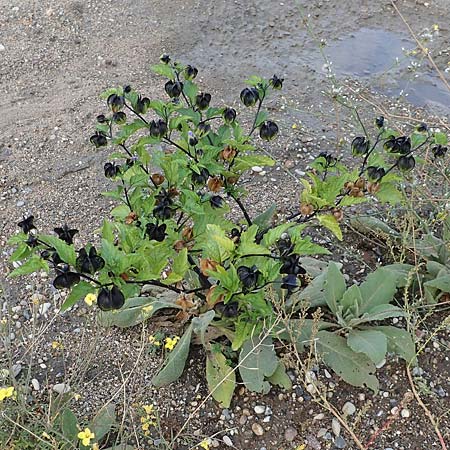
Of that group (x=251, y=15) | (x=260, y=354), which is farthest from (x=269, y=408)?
(x=251, y=15)

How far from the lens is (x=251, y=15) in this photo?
4.81 m

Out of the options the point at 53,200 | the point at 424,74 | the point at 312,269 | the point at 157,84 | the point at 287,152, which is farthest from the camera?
the point at 424,74

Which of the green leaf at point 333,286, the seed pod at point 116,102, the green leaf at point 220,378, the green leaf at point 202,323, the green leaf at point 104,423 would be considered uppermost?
the seed pod at point 116,102

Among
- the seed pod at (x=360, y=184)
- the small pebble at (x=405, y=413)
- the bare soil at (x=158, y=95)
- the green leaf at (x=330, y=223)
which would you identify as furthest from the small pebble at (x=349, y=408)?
the seed pod at (x=360, y=184)

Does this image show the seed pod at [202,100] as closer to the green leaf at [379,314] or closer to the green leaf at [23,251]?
the green leaf at [23,251]

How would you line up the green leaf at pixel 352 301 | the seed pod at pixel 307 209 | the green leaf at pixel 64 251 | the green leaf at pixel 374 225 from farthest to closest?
the green leaf at pixel 374 225, the green leaf at pixel 352 301, the seed pod at pixel 307 209, the green leaf at pixel 64 251

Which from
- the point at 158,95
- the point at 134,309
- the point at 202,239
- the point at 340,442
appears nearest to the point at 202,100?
the point at 202,239

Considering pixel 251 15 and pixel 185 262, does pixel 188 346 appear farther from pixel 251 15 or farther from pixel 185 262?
pixel 251 15

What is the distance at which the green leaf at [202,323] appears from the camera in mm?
2240

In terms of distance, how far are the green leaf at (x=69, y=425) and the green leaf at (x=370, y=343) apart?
39.5 inches

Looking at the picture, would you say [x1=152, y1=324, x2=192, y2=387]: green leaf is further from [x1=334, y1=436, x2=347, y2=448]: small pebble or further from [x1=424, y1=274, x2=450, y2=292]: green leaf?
[x1=424, y1=274, x2=450, y2=292]: green leaf

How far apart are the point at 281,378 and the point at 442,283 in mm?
744

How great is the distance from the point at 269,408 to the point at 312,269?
605 millimetres

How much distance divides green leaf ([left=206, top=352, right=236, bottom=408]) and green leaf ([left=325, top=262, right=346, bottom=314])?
1.53 ft
